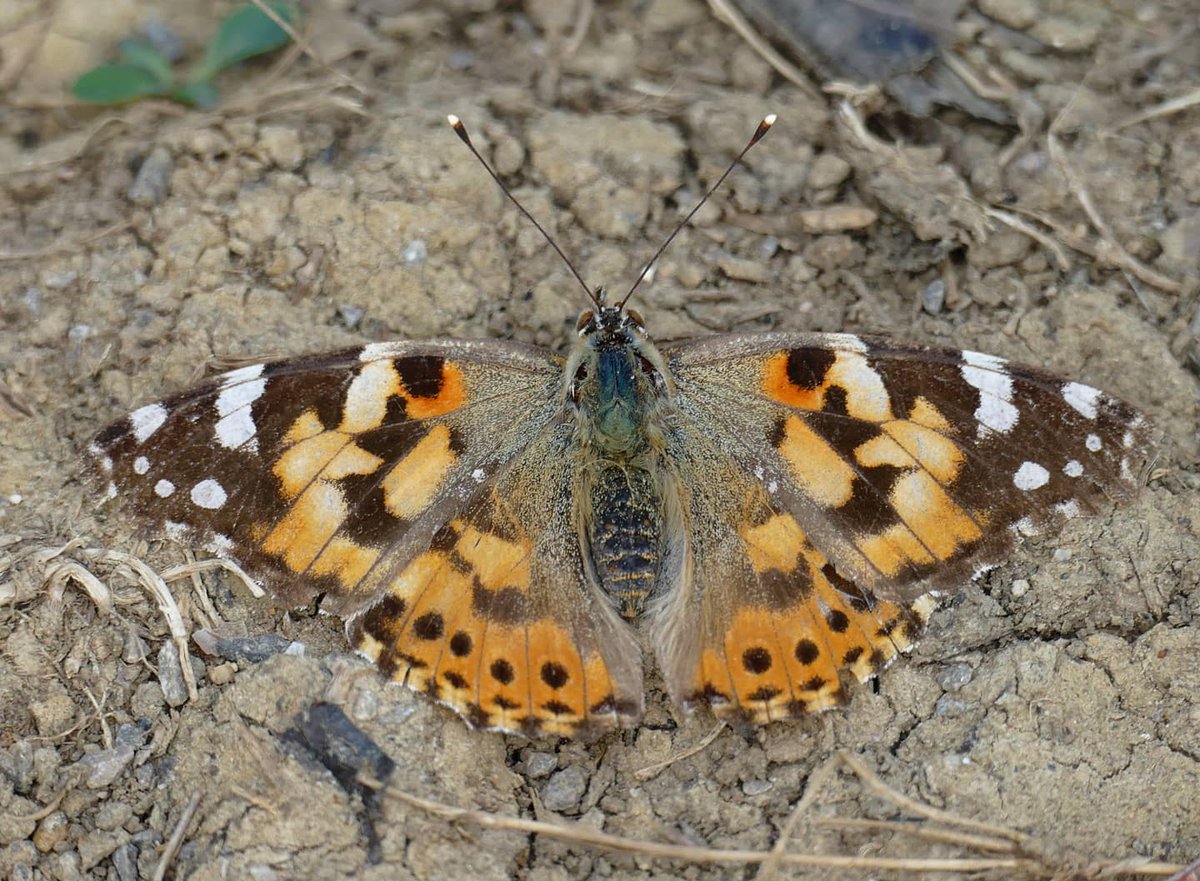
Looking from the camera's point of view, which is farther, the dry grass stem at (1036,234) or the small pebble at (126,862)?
the dry grass stem at (1036,234)

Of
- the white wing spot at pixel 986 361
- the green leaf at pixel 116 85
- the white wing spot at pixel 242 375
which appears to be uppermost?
the green leaf at pixel 116 85

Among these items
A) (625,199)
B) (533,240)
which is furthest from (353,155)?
(625,199)

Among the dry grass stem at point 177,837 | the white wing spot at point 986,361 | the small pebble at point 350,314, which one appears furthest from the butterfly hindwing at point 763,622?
the small pebble at point 350,314

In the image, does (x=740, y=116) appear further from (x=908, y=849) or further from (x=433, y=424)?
A: (x=908, y=849)

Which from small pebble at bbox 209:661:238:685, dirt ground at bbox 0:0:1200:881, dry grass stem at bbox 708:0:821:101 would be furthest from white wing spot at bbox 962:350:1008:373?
small pebble at bbox 209:661:238:685

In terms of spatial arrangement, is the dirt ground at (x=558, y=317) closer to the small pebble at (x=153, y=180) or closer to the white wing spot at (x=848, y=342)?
the small pebble at (x=153, y=180)

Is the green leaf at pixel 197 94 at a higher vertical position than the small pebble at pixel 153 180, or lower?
higher
